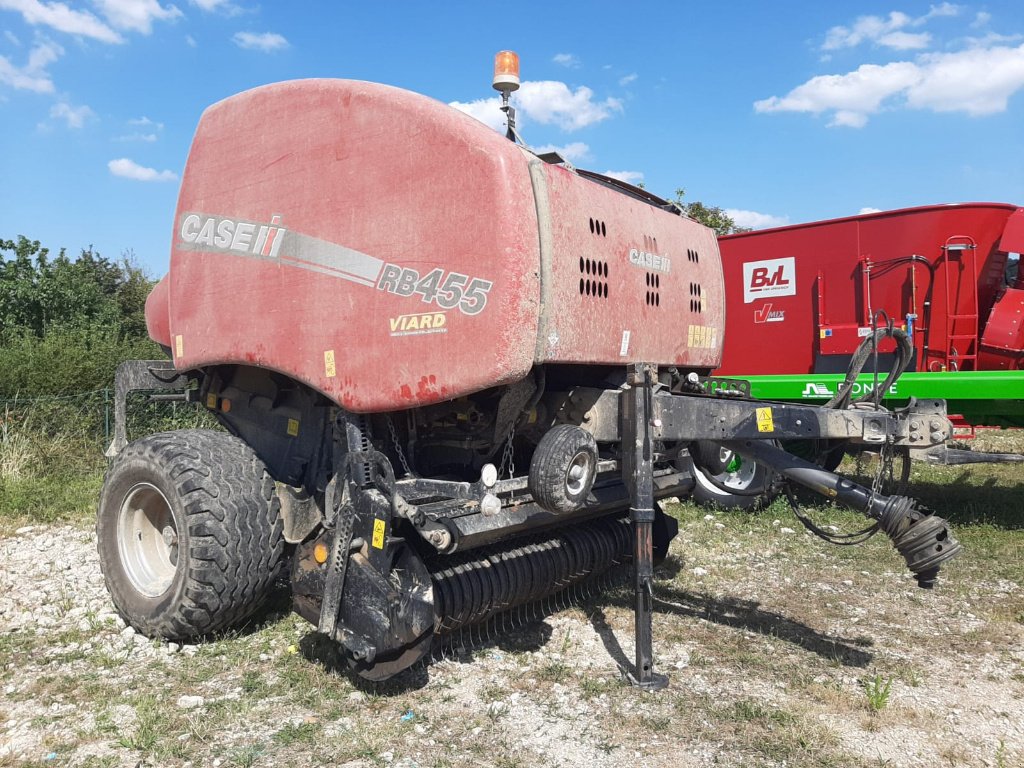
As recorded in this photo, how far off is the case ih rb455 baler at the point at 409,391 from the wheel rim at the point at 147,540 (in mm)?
13

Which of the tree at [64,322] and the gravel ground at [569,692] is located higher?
the tree at [64,322]

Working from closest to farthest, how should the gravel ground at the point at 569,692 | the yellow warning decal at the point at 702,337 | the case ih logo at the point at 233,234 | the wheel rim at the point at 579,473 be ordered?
the gravel ground at the point at 569,692 → the wheel rim at the point at 579,473 → the case ih logo at the point at 233,234 → the yellow warning decal at the point at 702,337

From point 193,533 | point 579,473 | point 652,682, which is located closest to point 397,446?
point 579,473

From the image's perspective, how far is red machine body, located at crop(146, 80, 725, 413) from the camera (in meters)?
3.38

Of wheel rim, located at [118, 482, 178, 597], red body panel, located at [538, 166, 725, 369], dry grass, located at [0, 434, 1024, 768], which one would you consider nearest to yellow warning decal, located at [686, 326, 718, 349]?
red body panel, located at [538, 166, 725, 369]

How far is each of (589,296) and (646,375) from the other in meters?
0.44

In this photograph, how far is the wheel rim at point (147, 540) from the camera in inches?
174

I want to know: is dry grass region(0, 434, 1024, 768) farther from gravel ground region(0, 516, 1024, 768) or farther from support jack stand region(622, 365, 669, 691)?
support jack stand region(622, 365, 669, 691)

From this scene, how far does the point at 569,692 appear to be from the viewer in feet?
12.0

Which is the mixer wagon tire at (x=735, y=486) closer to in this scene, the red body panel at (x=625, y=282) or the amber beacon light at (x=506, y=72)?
the red body panel at (x=625, y=282)

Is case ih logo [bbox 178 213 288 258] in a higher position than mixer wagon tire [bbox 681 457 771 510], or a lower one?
higher

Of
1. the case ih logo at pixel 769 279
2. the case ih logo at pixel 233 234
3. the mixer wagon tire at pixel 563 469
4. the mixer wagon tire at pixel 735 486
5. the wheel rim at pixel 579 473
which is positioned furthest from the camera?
the case ih logo at pixel 769 279

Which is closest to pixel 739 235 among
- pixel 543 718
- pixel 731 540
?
pixel 731 540

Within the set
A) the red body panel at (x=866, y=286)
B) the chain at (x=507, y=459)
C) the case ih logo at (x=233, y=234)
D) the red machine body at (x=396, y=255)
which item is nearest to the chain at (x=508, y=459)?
the chain at (x=507, y=459)
